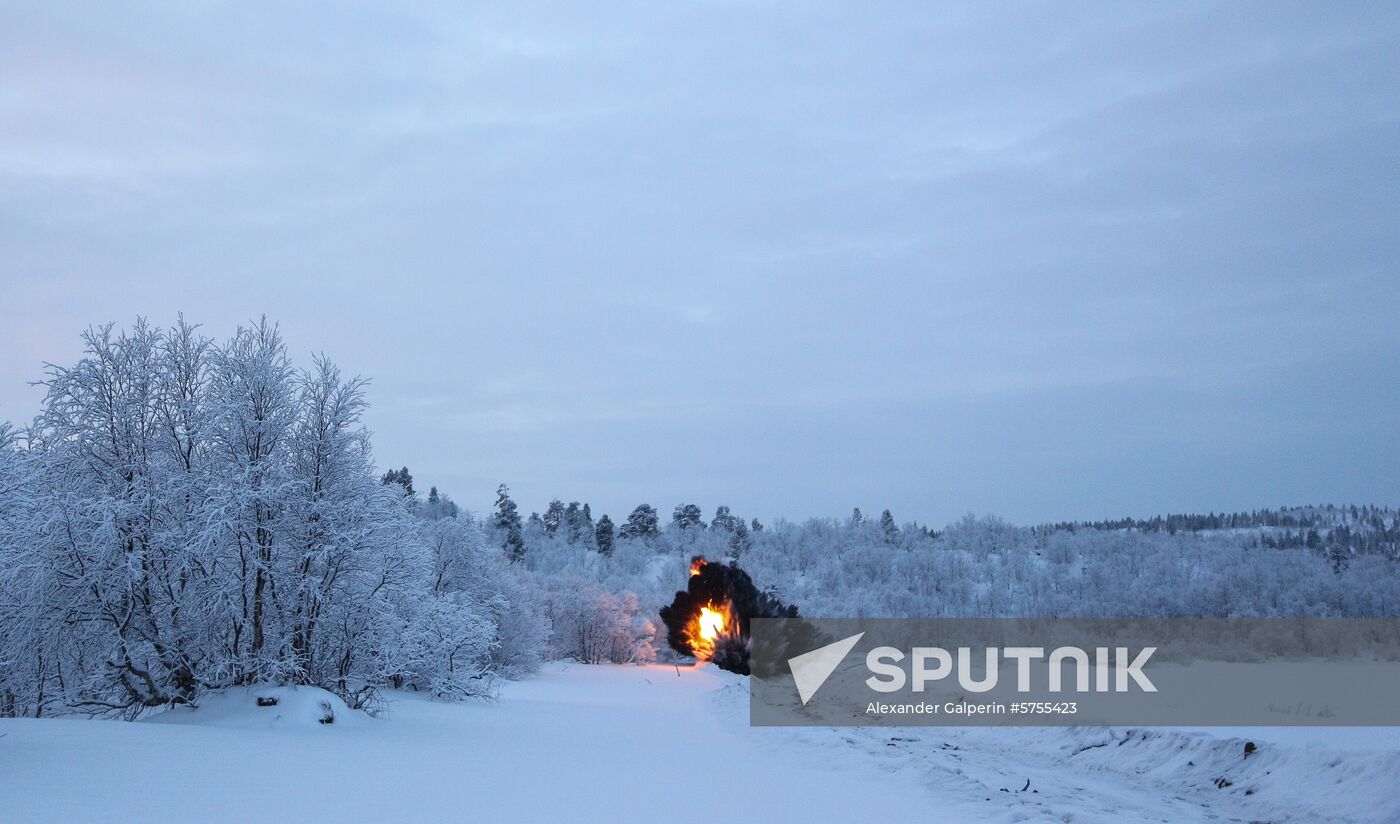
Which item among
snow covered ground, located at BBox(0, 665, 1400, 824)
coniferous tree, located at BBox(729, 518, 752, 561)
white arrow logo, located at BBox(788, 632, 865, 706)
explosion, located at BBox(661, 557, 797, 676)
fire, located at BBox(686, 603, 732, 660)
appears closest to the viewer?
snow covered ground, located at BBox(0, 665, 1400, 824)

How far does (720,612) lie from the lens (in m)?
37.0

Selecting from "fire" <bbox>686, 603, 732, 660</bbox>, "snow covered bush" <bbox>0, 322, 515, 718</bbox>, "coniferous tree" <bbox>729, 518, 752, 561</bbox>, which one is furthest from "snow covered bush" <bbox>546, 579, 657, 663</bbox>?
"snow covered bush" <bbox>0, 322, 515, 718</bbox>

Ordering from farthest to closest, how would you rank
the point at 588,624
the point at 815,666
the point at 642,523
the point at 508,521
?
1. the point at 642,523
2. the point at 508,521
3. the point at 588,624
4. the point at 815,666

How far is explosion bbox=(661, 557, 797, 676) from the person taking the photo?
35312 millimetres

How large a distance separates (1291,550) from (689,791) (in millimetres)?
88276

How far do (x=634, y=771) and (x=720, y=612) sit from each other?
25040mm

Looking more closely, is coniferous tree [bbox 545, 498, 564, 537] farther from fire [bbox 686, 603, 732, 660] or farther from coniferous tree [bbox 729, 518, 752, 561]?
fire [bbox 686, 603, 732, 660]

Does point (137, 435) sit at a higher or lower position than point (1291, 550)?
higher

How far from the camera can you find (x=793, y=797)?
1084 cm

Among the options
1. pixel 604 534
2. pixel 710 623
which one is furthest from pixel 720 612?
pixel 604 534

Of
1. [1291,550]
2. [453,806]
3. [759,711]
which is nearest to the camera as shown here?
[453,806]

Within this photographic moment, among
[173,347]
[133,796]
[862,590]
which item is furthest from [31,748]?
[862,590]

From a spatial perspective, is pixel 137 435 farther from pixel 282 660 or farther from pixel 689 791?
pixel 689 791

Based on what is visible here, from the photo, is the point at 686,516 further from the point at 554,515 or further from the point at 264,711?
the point at 264,711
